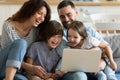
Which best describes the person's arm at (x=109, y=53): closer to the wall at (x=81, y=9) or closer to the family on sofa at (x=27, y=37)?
the family on sofa at (x=27, y=37)

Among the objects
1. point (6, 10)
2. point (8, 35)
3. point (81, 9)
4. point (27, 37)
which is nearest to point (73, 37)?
point (27, 37)

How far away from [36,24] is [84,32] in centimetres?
32

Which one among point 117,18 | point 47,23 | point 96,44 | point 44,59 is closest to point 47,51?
point 44,59

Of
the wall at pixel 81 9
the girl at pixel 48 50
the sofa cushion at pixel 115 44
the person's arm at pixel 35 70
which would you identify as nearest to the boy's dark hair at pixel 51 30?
the girl at pixel 48 50

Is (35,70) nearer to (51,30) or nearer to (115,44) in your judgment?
(51,30)

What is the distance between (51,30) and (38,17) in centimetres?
12

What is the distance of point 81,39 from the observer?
1882 millimetres

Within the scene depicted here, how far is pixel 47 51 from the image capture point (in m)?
1.90

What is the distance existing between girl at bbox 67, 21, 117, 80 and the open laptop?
177 mm

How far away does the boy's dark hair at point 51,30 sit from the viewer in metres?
1.86

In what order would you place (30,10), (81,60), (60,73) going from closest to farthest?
1. (81,60)
2. (60,73)
3. (30,10)

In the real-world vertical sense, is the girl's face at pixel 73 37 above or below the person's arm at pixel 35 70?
above

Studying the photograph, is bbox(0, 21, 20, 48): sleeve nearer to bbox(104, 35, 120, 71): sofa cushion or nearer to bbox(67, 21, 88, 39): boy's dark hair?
bbox(67, 21, 88, 39): boy's dark hair

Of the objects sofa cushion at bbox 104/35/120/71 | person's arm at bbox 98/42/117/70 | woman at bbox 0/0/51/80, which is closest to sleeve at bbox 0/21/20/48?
woman at bbox 0/0/51/80
